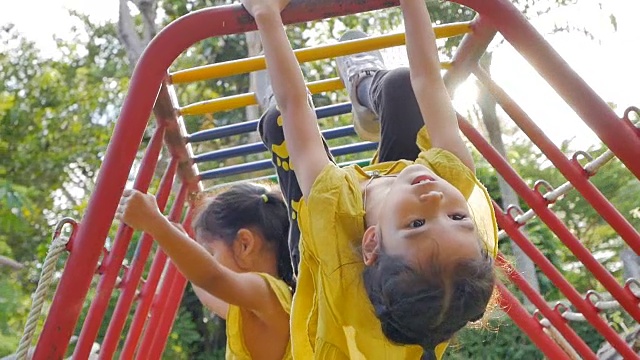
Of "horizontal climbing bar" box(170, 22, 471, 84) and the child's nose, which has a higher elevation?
"horizontal climbing bar" box(170, 22, 471, 84)

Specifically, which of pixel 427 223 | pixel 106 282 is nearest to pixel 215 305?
pixel 106 282

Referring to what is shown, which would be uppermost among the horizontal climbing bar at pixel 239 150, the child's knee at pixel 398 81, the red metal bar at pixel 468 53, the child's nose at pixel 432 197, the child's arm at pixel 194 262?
the horizontal climbing bar at pixel 239 150

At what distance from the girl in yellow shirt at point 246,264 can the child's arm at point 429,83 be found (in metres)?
0.51

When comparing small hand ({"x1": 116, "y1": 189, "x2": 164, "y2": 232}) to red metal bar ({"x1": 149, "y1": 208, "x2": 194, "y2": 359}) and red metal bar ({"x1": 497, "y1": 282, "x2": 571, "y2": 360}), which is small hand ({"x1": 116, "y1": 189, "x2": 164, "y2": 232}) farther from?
red metal bar ({"x1": 497, "y1": 282, "x2": 571, "y2": 360})

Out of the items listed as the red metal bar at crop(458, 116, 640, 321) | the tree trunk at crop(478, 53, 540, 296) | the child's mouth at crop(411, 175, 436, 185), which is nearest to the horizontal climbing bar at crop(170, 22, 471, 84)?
the red metal bar at crop(458, 116, 640, 321)

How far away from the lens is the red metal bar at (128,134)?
155 cm

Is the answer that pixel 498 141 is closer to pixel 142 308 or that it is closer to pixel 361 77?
pixel 142 308

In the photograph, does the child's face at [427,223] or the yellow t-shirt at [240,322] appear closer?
the child's face at [427,223]

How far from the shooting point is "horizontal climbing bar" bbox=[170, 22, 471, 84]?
1.90 meters

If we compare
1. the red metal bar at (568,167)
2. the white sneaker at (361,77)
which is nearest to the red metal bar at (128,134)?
the white sneaker at (361,77)

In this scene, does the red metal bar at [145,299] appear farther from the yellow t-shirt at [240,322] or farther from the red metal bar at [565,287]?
the red metal bar at [565,287]

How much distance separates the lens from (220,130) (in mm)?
2523

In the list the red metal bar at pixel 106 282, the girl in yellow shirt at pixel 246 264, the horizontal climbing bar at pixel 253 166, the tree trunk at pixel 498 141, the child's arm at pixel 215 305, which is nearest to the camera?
the girl in yellow shirt at pixel 246 264

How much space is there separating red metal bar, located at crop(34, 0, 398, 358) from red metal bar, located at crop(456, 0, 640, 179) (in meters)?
0.24
